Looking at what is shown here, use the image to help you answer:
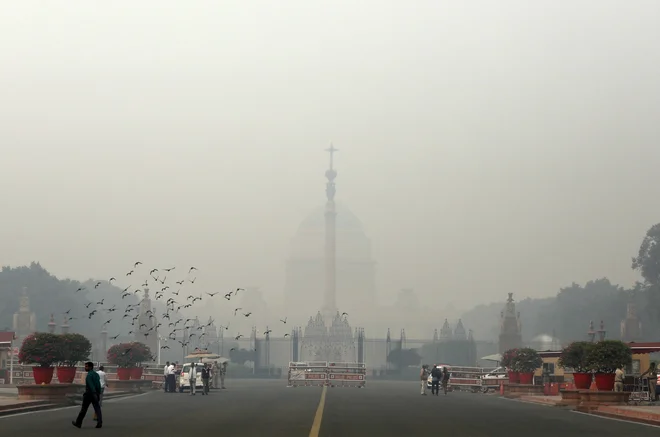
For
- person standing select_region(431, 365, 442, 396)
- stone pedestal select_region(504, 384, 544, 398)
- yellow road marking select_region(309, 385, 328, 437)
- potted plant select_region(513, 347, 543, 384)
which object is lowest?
yellow road marking select_region(309, 385, 328, 437)

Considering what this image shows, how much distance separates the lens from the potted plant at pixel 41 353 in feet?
147

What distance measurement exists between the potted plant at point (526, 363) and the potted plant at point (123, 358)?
2421 centimetres

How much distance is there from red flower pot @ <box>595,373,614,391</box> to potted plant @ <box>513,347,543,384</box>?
823 inches

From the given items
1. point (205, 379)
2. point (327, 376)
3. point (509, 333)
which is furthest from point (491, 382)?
point (509, 333)

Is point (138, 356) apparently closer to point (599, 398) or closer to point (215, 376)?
point (215, 376)

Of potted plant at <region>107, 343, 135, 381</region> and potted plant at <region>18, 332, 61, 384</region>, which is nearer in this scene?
potted plant at <region>18, 332, 61, 384</region>

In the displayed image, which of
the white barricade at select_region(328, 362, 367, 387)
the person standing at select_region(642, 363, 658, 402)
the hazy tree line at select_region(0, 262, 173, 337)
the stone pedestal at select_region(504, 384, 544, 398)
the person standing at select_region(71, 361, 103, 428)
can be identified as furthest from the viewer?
the hazy tree line at select_region(0, 262, 173, 337)

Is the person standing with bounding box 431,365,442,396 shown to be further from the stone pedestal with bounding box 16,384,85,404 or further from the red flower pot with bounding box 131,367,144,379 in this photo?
the stone pedestal with bounding box 16,384,85,404

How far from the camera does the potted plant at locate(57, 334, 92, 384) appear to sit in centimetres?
4602

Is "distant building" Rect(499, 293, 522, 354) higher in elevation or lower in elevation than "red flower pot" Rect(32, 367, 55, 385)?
higher

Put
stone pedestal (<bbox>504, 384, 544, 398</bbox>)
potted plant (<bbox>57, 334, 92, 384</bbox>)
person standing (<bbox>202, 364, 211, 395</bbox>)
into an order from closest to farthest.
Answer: potted plant (<bbox>57, 334, 92, 384</bbox>), person standing (<bbox>202, 364, 211, 395</bbox>), stone pedestal (<bbox>504, 384, 544, 398</bbox>)

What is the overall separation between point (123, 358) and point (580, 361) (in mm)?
31688

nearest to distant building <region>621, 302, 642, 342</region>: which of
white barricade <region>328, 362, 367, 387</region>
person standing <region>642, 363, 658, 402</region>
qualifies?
white barricade <region>328, 362, 367, 387</region>

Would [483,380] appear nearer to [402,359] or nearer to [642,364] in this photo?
[642,364]
